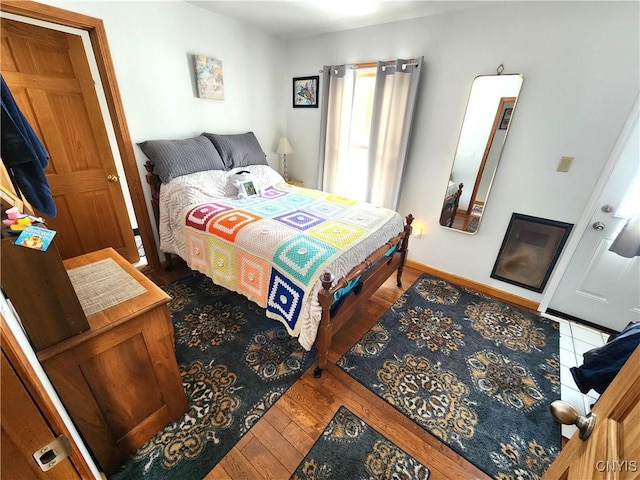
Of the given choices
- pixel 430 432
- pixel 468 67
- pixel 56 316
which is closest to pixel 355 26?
pixel 468 67

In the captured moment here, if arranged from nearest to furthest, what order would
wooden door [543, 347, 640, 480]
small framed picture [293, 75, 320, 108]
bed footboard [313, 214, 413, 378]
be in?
wooden door [543, 347, 640, 480]
bed footboard [313, 214, 413, 378]
small framed picture [293, 75, 320, 108]

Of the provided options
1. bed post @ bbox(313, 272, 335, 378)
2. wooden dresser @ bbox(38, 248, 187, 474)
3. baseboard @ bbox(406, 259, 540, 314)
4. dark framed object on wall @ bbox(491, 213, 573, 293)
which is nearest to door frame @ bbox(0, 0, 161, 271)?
wooden dresser @ bbox(38, 248, 187, 474)

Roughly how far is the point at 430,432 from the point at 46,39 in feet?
11.8

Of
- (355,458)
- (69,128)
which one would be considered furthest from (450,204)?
(69,128)

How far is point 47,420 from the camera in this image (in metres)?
0.63

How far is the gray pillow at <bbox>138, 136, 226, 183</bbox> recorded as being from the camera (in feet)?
7.58

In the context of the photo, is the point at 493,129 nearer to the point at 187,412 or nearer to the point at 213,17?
the point at 213,17

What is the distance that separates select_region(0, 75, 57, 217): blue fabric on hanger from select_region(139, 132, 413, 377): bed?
34.5 inches

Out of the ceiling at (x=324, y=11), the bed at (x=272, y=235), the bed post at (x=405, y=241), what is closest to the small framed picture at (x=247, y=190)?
the bed at (x=272, y=235)

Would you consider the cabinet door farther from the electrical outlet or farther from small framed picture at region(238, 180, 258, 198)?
the electrical outlet

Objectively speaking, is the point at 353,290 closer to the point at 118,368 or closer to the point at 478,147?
the point at 118,368

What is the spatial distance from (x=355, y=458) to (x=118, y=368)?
1.11 metres

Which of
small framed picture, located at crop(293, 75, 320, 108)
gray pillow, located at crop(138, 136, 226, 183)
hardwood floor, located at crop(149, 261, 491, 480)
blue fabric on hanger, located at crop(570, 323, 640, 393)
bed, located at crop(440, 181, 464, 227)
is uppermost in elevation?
small framed picture, located at crop(293, 75, 320, 108)

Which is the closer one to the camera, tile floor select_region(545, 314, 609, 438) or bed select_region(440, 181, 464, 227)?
tile floor select_region(545, 314, 609, 438)
